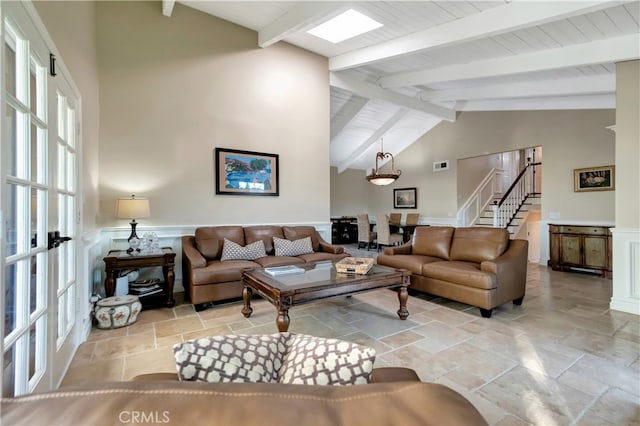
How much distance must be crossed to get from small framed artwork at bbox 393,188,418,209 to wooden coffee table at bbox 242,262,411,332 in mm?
6067

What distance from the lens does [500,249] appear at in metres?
3.57

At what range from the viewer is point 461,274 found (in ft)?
10.8

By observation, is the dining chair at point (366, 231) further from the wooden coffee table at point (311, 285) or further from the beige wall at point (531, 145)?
the wooden coffee table at point (311, 285)

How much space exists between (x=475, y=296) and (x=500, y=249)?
0.80 meters

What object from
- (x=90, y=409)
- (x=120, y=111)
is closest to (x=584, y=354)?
(x=90, y=409)

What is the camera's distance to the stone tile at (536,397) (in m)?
1.66

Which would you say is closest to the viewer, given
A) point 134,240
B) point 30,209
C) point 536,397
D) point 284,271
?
point 30,209

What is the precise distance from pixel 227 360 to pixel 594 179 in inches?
271

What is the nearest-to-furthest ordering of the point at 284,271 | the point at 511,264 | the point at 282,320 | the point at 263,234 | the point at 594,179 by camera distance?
the point at 282,320
the point at 284,271
the point at 511,264
the point at 263,234
the point at 594,179

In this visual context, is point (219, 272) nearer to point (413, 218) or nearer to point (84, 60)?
point (84, 60)

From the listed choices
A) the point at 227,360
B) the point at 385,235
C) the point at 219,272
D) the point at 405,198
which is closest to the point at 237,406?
the point at 227,360

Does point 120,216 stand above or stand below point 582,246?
above

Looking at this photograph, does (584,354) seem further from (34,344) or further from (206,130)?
(206,130)

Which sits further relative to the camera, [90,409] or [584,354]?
[584,354]
